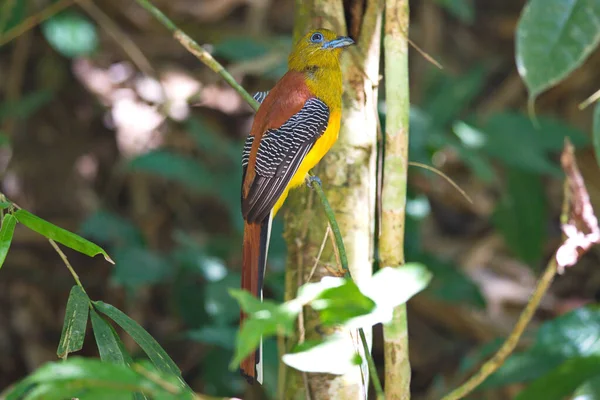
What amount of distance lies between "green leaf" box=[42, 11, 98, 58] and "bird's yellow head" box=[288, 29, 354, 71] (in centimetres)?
167

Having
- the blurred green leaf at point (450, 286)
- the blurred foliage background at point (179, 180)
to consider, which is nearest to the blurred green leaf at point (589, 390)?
the blurred green leaf at point (450, 286)

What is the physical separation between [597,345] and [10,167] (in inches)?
124

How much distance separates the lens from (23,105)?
3.86 m

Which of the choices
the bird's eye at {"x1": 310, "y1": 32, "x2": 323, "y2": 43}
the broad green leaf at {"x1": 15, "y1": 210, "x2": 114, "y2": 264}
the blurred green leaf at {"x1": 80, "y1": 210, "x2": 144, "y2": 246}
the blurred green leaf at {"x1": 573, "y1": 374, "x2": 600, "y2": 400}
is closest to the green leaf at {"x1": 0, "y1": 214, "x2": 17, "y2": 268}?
the broad green leaf at {"x1": 15, "y1": 210, "x2": 114, "y2": 264}

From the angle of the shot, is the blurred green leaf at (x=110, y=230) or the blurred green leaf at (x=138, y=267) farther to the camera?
the blurred green leaf at (x=110, y=230)

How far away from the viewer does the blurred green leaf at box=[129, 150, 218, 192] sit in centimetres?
321

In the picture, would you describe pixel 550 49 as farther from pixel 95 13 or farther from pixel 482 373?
→ pixel 95 13

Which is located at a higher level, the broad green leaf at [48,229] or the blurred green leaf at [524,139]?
the blurred green leaf at [524,139]

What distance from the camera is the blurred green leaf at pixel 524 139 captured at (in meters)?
3.18

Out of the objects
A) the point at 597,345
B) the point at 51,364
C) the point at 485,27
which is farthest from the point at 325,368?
the point at 485,27

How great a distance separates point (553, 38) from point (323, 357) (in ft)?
3.20

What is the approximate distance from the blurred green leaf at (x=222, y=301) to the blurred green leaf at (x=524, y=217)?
1.44 metres

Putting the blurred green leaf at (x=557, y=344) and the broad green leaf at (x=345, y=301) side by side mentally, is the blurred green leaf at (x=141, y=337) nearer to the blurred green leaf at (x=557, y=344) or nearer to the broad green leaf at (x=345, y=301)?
the broad green leaf at (x=345, y=301)

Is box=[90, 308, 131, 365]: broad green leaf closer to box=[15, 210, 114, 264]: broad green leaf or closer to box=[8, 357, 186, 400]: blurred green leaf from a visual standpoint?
box=[15, 210, 114, 264]: broad green leaf
